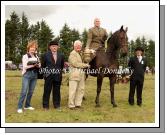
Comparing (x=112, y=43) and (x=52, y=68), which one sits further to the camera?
(x=112, y=43)

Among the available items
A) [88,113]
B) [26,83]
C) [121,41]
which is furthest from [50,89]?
[121,41]

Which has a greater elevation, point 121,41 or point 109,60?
point 121,41

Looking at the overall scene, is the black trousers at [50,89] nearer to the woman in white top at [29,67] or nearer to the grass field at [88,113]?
the grass field at [88,113]

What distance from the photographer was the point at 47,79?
1099 cm

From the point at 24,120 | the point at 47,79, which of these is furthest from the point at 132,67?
the point at 24,120

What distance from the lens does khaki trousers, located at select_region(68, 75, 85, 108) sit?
1132 cm

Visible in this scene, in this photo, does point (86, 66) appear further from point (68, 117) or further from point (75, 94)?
point (68, 117)

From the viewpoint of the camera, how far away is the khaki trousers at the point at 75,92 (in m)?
11.3

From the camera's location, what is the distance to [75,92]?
11.5 metres

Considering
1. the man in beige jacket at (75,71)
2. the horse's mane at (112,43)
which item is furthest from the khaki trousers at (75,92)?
the horse's mane at (112,43)

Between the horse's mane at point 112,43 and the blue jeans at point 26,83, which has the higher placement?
the horse's mane at point 112,43

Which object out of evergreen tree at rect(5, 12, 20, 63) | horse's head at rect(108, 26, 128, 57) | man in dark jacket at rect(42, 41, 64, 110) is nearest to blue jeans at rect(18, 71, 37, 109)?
man in dark jacket at rect(42, 41, 64, 110)

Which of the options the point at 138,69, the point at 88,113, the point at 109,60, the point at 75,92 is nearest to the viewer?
the point at 88,113

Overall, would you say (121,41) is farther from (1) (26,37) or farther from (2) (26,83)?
(1) (26,37)
